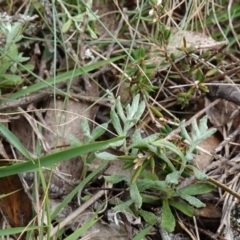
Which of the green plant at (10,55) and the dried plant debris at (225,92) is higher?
the green plant at (10,55)

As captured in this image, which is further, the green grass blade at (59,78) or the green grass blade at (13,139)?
the green grass blade at (59,78)

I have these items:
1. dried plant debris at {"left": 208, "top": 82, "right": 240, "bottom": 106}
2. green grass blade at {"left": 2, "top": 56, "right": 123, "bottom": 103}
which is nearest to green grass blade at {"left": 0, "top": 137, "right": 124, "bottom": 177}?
green grass blade at {"left": 2, "top": 56, "right": 123, "bottom": 103}

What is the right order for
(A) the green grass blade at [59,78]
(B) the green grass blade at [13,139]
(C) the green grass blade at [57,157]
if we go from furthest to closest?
(A) the green grass blade at [59,78], (B) the green grass blade at [13,139], (C) the green grass blade at [57,157]

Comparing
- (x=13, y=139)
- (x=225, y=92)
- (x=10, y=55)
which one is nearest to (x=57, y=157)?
(x=13, y=139)

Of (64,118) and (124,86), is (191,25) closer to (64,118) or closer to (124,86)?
(124,86)

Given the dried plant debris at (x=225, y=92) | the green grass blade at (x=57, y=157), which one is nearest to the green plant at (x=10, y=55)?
the green grass blade at (x=57, y=157)

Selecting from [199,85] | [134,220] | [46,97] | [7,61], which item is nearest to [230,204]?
[134,220]

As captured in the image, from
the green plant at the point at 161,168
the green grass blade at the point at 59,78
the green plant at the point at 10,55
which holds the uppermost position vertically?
the green plant at the point at 10,55

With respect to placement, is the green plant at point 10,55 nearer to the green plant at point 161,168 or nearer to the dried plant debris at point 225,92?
the green plant at point 161,168
